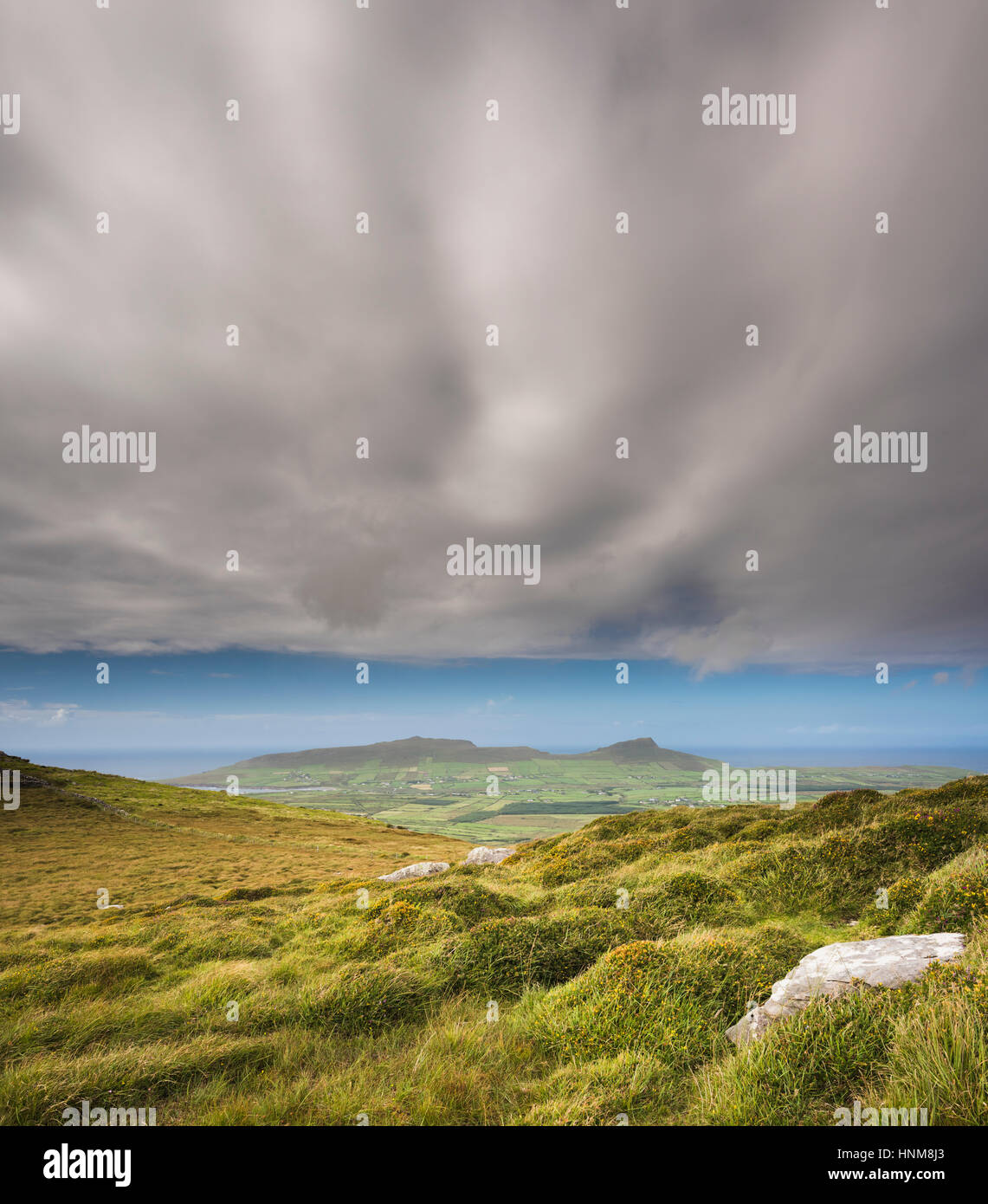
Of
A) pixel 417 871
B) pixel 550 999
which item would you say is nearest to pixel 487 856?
pixel 417 871

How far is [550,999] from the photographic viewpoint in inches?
290

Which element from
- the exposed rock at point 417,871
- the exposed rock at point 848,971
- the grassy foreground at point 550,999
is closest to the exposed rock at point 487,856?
the exposed rock at point 417,871

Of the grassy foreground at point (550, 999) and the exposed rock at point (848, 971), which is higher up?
the exposed rock at point (848, 971)

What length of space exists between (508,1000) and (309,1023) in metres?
3.34

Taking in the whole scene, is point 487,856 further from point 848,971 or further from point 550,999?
point 848,971

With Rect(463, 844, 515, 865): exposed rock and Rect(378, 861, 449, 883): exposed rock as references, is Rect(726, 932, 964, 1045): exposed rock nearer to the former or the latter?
Rect(378, 861, 449, 883): exposed rock

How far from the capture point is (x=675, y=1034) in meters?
6.02

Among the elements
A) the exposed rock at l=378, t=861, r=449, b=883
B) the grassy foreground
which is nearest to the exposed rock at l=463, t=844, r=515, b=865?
the exposed rock at l=378, t=861, r=449, b=883

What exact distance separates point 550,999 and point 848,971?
4197 mm

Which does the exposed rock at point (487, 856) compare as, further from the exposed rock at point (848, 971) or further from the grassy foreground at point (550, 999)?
the exposed rock at point (848, 971)

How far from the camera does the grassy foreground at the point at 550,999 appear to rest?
16.0ft

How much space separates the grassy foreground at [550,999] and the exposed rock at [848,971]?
362mm
